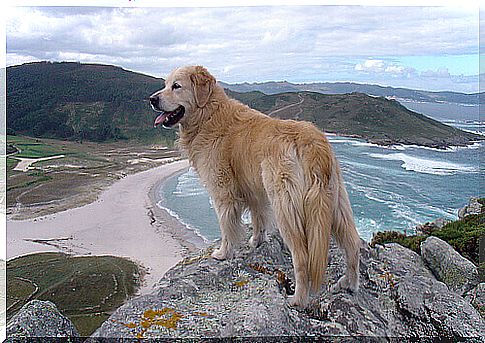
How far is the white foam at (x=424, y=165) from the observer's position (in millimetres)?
8375

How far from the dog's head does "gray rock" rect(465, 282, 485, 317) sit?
2.79 meters

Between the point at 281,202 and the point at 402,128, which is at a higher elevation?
the point at 402,128

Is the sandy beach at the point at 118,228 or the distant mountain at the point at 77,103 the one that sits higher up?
the distant mountain at the point at 77,103

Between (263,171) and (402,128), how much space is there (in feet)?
22.5

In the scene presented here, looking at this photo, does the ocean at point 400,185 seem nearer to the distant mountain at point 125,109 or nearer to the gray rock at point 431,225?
the gray rock at point 431,225

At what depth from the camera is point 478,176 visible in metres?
7.46

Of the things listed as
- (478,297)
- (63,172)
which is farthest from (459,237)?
(63,172)

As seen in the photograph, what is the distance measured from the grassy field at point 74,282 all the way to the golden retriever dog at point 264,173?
4.89m

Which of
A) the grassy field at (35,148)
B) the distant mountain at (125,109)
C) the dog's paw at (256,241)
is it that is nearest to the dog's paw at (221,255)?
the dog's paw at (256,241)

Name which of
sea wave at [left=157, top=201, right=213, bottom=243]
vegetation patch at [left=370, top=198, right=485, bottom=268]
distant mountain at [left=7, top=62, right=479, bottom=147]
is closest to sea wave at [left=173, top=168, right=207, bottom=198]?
sea wave at [left=157, top=201, right=213, bottom=243]

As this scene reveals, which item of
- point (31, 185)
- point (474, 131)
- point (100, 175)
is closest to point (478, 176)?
point (474, 131)

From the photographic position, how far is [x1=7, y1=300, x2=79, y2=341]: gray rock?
251 centimetres

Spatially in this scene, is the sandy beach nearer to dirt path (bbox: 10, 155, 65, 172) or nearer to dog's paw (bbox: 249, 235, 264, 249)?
dirt path (bbox: 10, 155, 65, 172)

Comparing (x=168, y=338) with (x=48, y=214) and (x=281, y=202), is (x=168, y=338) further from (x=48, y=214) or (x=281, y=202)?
(x=48, y=214)
